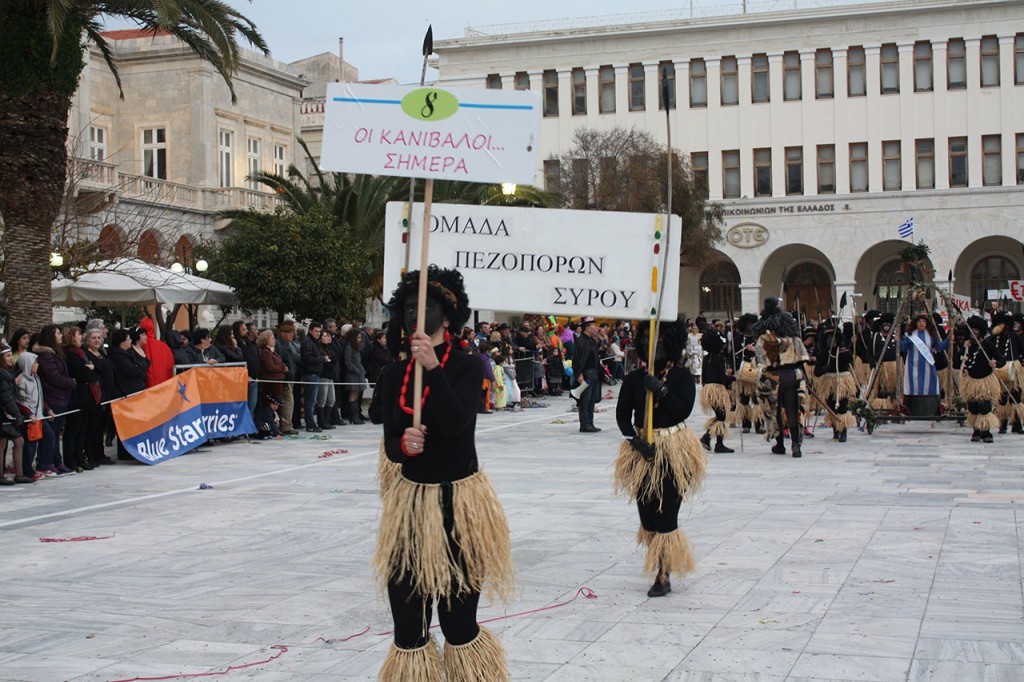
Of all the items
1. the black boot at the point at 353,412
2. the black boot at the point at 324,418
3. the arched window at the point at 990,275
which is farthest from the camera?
the arched window at the point at 990,275

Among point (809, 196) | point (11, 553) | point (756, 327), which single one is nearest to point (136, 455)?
point (11, 553)

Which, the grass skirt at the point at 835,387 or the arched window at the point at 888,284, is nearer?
the grass skirt at the point at 835,387

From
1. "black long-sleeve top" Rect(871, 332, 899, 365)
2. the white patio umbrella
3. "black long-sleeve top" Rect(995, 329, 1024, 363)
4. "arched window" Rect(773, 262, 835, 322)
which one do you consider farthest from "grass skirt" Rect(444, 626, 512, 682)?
"arched window" Rect(773, 262, 835, 322)

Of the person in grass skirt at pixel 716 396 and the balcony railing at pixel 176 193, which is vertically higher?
the balcony railing at pixel 176 193

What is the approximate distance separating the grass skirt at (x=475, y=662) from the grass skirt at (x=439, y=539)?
0.22m

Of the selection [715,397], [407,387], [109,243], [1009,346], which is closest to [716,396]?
[715,397]

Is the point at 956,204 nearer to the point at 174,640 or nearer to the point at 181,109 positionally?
the point at 181,109

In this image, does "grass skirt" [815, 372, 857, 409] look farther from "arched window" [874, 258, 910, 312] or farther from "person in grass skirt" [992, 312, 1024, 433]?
"arched window" [874, 258, 910, 312]

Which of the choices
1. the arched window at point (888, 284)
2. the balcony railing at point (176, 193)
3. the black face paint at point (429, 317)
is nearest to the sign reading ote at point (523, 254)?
Answer: the black face paint at point (429, 317)

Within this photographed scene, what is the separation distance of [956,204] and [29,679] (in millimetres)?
48724

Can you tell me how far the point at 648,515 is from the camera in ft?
25.2

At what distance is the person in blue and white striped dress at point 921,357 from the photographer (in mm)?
17625

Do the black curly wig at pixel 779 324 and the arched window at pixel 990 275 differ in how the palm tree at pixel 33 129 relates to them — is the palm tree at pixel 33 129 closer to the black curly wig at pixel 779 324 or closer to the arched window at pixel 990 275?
the black curly wig at pixel 779 324

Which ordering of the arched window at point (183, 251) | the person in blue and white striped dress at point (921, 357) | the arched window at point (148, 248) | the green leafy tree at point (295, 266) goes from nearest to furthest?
the person in blue and white striped dress at point (921, 357), the green leafy tree at point (295, 266), the arched window at point (148, 248), the arched window at point (183, 251)
